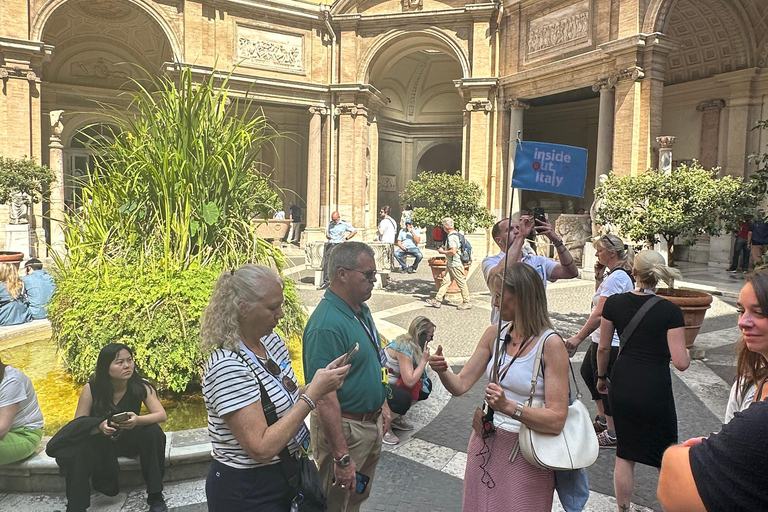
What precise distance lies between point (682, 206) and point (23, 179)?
14.4 meters

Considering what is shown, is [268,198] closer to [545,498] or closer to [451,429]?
[451,429]

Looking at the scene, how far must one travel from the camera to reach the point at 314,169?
20953mm

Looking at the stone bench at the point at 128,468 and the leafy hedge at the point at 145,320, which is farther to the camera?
the leafy hedge at the point at 145,320

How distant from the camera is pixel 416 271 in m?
15.3

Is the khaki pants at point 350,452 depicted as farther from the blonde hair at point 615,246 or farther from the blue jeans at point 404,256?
the blue jeans at point 404,256

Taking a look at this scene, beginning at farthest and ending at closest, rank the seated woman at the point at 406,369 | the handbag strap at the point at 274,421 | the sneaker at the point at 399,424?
the sneaker at the point at 399,424 → the seated woman at the point at 406,369 → the handbag strap at the point at 274,421

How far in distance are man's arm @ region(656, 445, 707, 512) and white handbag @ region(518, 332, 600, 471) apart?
1012 mm

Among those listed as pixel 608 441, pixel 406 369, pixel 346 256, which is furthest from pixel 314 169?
pixel 346 256

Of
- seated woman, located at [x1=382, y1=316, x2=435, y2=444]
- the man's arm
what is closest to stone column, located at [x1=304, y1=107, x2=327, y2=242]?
seated woman, located at [x1=382, y1=316, x2=435, y2=444]

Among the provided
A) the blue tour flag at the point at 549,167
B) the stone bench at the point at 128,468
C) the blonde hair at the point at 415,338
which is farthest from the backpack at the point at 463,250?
the stone bench at the point at 128,468

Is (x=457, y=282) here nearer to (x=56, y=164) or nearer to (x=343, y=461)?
(x=343, y=461)

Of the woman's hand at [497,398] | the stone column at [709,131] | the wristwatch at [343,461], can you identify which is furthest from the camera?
the stone column at [709,131]

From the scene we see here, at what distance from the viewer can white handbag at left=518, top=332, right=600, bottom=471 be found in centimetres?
214

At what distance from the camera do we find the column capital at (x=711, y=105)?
54.9ft
